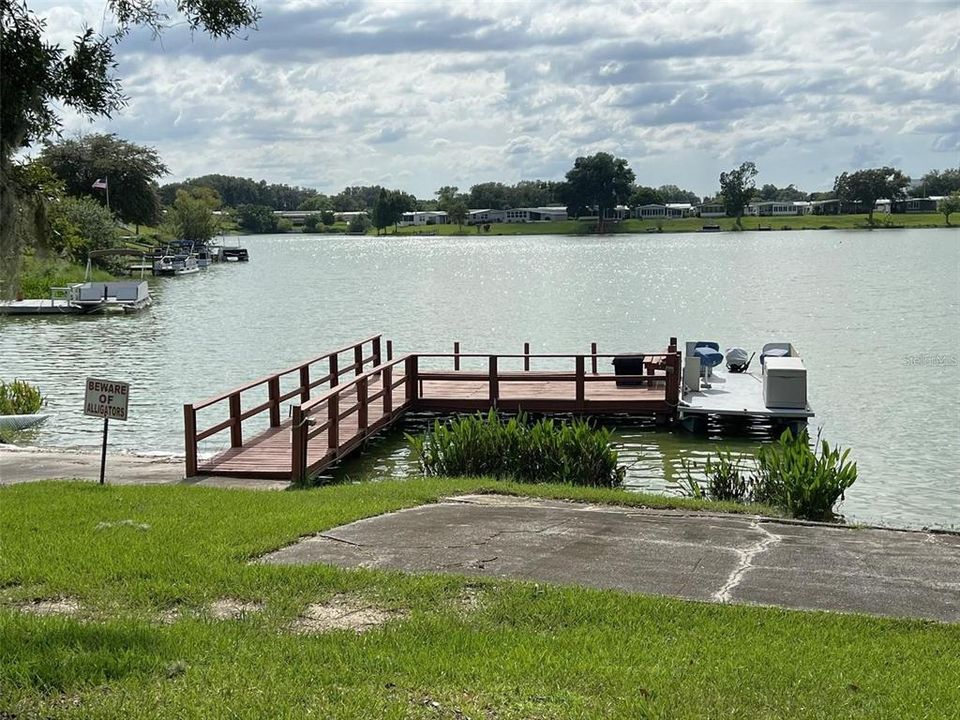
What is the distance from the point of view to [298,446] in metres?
12.7

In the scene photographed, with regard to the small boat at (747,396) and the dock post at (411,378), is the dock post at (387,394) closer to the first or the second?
the dock post at (411,378)

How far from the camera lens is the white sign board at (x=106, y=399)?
35.4ft

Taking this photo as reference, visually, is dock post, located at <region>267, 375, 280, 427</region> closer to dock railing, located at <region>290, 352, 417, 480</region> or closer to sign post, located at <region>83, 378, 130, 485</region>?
dock railing, located at <region>290, 352, 417, 480</region>

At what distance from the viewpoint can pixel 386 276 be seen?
8306 cm

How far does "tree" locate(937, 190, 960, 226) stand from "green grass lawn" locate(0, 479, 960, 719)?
191434 millimetres

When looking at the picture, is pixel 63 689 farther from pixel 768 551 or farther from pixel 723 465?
pixel 723 465

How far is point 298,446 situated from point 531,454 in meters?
2.86

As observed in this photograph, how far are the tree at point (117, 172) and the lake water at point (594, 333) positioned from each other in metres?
11.9

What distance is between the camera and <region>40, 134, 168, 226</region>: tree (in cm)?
9125

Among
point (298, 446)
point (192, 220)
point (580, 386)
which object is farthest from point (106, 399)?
point (192, 220)

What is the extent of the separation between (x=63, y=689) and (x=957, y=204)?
195 m

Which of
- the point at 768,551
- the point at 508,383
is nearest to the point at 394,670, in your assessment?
the point at 768,551

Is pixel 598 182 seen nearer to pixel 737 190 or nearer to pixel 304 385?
pixel 737 190

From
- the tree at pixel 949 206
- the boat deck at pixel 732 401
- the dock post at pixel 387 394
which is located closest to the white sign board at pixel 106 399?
the dock post at pixel 387 394
